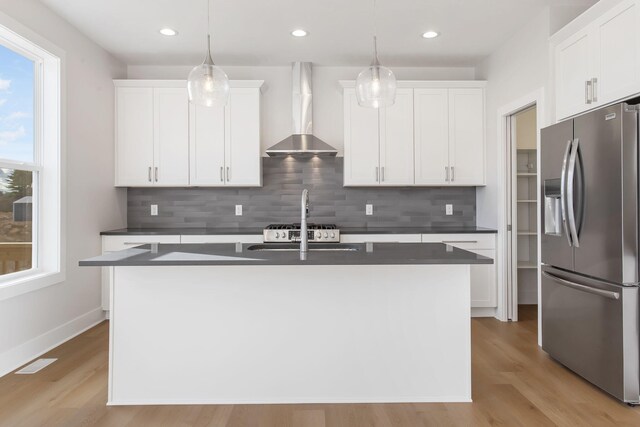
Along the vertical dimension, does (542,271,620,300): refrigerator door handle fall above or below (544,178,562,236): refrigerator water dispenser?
below

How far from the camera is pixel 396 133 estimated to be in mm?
4789

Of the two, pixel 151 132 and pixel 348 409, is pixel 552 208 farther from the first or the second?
pixel 151 132

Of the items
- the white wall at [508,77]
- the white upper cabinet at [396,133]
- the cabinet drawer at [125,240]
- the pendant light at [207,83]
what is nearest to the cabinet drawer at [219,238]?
the cabinet drawer at [125,240]

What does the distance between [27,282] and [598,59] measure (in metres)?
4.29

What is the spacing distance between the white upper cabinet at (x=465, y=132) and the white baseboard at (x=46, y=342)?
3.86 meters

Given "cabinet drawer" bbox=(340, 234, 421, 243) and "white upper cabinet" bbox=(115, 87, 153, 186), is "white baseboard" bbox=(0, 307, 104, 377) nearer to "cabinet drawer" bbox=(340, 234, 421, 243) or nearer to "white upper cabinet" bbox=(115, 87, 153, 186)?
"white upper cabinet" bbox=(115, 87, 153, 186)

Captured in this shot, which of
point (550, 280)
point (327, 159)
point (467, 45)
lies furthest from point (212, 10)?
point (550, 280)

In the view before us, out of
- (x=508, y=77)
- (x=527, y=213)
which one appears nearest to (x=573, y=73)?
(x=508, y=77)

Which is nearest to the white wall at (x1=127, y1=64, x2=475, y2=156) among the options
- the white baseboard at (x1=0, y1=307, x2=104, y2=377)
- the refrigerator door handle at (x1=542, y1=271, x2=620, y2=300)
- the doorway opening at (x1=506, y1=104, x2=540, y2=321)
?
the doorway opening at (x1=506, y1=104, x2=540, y2=321)

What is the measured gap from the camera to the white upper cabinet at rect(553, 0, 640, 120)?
264 cm

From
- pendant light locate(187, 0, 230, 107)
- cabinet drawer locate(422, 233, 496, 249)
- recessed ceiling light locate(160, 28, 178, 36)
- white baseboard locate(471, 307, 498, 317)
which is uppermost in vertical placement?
recessed ceiling light locate(160, 28, 178, 36)

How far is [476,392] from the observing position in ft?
8.96

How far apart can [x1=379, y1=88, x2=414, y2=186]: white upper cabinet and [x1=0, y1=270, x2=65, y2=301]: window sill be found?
125 inches

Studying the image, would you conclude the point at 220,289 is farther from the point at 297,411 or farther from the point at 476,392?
the point at 476,392
